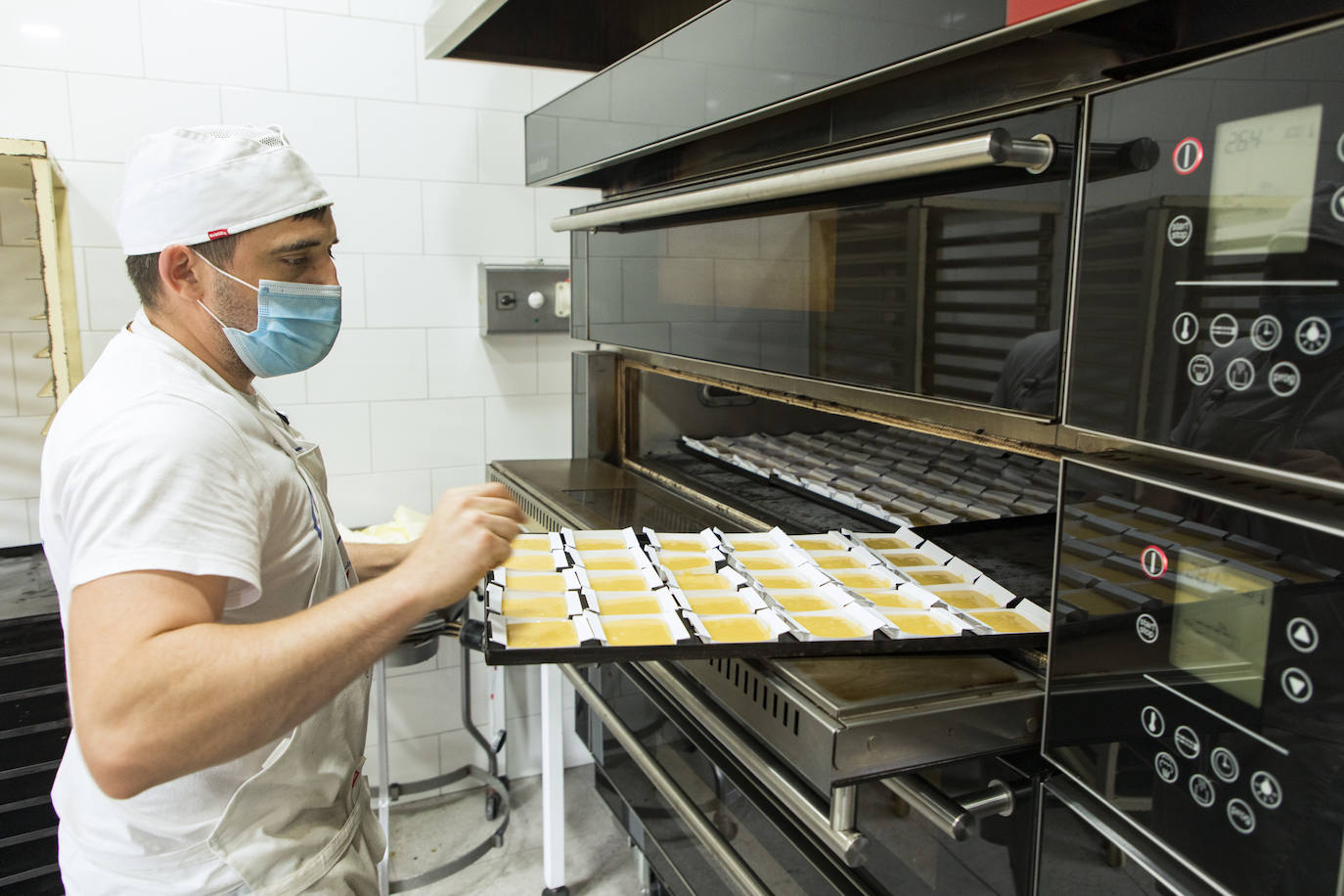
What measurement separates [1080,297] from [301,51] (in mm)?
2052

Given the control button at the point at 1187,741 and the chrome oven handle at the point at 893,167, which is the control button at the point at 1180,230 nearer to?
the chrome oven handle at the point at 893,167

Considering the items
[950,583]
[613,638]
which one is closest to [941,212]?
[950,583]

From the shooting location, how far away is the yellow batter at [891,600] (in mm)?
854

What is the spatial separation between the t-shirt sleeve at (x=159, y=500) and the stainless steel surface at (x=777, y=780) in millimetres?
448

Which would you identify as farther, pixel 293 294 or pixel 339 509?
pixel 339 509

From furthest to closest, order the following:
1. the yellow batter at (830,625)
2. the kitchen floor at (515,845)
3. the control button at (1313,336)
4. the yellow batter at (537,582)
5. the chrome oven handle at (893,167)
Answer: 1. the kitchen floor at (515,845)
2. the yellow batter at (537,582)
3. the yellow batter at (830,625)
4. the chrome oven handle at (893,167)
5. the control button at (1313,336)

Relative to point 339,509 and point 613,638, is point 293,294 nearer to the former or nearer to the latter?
point 613,638

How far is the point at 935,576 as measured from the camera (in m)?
0.94

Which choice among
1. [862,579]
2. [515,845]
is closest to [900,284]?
[862,579]

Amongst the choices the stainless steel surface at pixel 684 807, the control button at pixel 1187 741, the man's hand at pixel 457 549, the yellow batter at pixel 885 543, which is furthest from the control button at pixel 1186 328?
the stainless steel surface at pixel 684 807

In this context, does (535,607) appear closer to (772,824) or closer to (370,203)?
(772,824)

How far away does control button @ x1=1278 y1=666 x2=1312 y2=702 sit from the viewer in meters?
0.52

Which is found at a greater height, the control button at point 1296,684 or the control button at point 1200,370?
the control button at point 1200,370

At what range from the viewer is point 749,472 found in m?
1.52
